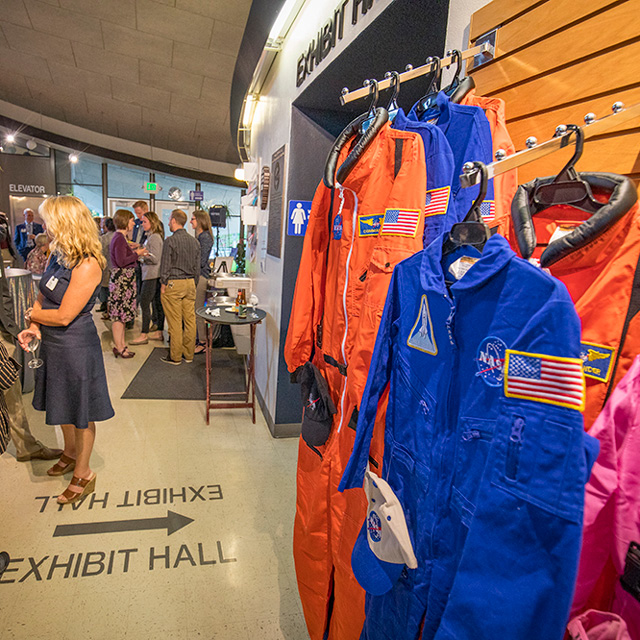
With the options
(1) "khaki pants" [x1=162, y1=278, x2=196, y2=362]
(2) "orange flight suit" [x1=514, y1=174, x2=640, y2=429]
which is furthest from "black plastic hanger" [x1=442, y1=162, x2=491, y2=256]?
(1) "khaki pants" [x1=162, y1=278, x2=196, y2=362]

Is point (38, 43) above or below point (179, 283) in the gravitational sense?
above

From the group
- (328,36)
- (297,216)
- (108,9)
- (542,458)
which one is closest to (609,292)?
(542,458)

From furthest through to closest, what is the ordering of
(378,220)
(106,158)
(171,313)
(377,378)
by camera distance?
(106,158) < (171,313) < (378,220) < (377,378)

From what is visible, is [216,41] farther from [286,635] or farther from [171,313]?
[286,635]

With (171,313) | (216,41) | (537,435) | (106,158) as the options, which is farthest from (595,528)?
(106,158)

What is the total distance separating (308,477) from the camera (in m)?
1.74

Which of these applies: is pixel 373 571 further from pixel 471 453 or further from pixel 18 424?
pixel 18 424

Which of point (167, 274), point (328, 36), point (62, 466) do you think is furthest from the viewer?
point (167, 274)

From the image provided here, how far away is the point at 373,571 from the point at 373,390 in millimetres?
430

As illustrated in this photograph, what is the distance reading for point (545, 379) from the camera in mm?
661

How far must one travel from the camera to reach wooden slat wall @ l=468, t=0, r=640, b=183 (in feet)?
3.07

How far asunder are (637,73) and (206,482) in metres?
2.88

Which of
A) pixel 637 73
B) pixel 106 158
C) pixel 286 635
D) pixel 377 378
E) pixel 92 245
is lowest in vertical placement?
pixel 286 635

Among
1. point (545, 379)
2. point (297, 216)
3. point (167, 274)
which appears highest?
point (297, 216)
